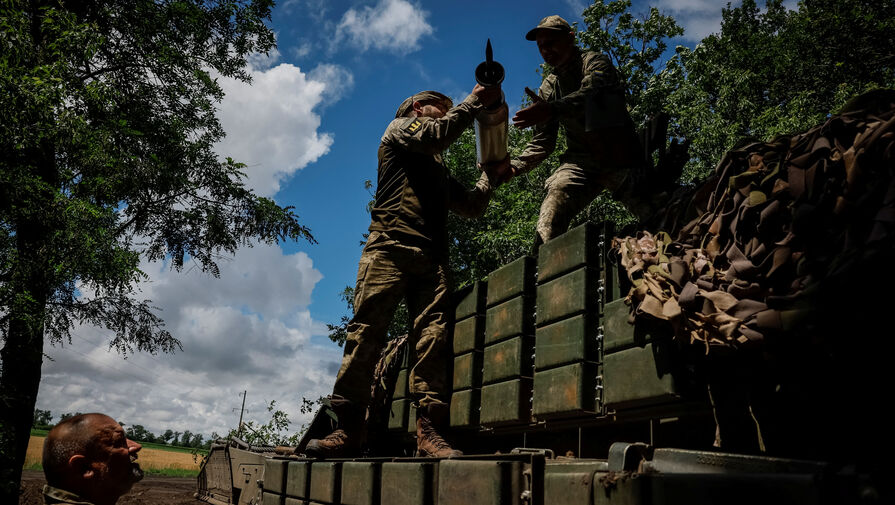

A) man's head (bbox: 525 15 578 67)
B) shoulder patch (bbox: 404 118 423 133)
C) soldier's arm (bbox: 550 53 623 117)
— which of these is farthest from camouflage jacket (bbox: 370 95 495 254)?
man's head (bbox: 525 15 578 67)

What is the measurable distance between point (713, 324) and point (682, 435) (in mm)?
939

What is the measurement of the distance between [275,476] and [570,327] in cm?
348

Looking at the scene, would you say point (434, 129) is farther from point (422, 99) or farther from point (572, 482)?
point (572, 482)

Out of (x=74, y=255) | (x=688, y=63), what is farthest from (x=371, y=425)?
(x=688, y=63)

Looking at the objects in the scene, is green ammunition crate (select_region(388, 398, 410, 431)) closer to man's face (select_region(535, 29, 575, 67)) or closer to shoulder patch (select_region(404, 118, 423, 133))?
shoulder patch (select_region(404, 118, 423, 133))

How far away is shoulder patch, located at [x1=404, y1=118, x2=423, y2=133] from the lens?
5426mm

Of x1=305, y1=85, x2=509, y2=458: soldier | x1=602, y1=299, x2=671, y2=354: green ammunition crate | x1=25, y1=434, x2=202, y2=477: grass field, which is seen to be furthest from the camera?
x1=25, y1=434, x2=202, y2=477: grass field

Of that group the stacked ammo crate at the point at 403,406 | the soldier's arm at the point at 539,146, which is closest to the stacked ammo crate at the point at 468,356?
the stacked ammo crate at the point at 403,406

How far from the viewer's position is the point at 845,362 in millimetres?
2191

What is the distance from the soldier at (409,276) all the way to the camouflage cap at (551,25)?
77 cm

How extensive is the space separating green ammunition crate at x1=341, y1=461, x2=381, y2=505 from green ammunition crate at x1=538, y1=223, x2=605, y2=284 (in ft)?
5.60

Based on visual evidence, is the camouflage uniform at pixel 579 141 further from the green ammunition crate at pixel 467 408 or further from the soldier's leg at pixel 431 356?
the green ammunition crate at pixel 467 408

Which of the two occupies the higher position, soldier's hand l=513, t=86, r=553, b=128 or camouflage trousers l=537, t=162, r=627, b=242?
soldier's hand l=513, t=86, r=553, b=128

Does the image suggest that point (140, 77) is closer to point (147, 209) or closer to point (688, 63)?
point (147, 209)
